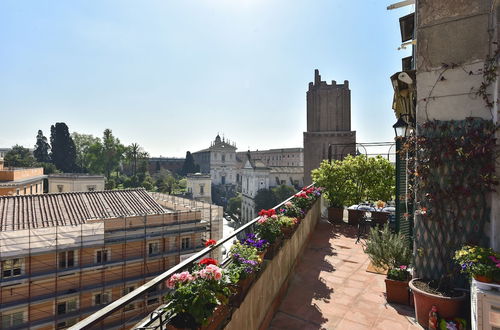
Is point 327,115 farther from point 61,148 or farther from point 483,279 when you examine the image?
point 61,148

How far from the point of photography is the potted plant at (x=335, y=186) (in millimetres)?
8352

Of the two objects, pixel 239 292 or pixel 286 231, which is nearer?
pixel 239 292

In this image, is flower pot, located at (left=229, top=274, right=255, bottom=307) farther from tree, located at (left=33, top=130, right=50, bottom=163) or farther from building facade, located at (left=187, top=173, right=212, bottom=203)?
tree, located at (left=33, top=130, right=50, bottom=163)

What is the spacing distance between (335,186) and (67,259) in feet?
42.5

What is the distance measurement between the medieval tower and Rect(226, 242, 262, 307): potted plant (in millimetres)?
33765

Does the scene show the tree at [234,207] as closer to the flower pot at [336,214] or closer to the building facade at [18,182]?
the building facade at [18,182]

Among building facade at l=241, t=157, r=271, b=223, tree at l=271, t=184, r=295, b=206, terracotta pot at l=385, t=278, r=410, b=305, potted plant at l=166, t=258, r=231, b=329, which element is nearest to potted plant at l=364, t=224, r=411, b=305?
terracotta pot at l=385, t=278, r=410, b=305

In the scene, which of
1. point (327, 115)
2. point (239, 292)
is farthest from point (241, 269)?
point (327, 115)

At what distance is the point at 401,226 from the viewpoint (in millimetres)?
4934

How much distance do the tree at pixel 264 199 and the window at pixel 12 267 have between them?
34.2m

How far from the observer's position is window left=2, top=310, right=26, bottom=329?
38.2ft

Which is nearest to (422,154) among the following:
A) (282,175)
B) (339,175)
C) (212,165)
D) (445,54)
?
(445,54)

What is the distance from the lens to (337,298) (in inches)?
155

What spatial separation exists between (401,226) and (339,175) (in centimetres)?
348
